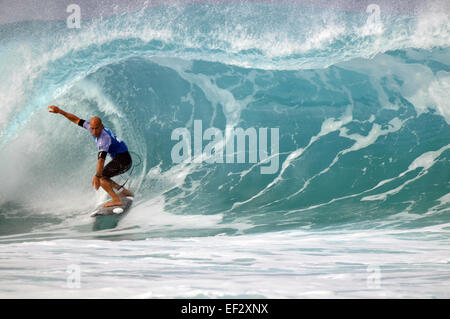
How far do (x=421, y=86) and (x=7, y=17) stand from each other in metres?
5.53

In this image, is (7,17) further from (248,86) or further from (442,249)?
(442,249)

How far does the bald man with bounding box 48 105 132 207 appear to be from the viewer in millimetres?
4391

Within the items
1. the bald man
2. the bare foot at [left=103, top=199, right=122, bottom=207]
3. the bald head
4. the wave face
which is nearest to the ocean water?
the wave face

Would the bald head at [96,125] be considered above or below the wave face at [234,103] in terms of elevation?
below

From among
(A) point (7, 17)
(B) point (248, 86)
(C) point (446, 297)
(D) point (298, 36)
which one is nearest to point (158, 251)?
(C) point (446, 297)

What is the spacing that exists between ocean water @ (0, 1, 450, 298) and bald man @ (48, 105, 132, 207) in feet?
1.56

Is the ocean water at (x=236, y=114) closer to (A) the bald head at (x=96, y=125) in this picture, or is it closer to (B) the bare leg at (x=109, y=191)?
(B) the bare leg at (x=109, y=191)

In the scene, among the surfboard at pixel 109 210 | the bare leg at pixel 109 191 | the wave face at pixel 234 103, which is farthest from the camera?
the wave face at pixel 234 103

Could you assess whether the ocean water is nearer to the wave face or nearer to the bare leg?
the wave face

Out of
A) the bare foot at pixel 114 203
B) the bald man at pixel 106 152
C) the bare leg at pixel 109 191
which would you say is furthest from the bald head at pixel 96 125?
the bare foot at pixel 114 203

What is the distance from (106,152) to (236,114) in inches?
85.1

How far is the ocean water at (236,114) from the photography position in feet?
16.4

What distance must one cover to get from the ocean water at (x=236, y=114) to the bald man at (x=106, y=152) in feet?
1.56

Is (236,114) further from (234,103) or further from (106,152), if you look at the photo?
(106,152)
